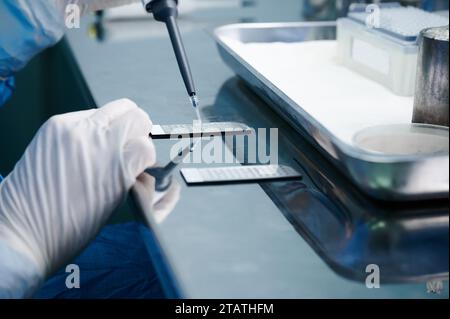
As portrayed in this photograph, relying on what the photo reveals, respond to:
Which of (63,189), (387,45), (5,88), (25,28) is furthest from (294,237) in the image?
(5,88)

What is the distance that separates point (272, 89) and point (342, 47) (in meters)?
0.29

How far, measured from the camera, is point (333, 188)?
2.85 ft

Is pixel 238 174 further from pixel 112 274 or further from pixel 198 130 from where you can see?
pixel 112 274

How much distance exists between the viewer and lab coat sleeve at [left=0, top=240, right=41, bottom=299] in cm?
86

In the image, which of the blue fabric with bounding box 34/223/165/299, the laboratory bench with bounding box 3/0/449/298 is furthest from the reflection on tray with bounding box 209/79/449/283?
the blue fabric with bounding box 34/223/165/299

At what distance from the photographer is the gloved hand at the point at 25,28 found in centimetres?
137

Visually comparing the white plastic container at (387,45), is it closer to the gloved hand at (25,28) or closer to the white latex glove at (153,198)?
the white latex glove at (153,198)

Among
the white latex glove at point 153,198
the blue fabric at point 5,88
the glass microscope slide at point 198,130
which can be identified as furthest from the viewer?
the blue fabric at point 5,88

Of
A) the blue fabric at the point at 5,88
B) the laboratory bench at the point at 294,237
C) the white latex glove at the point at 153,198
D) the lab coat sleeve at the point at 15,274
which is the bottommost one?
the lab coat sleeve at the point at 15,274

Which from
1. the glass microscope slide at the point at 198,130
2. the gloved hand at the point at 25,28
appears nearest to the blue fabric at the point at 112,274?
the glass microscope slide at the point at 198,130

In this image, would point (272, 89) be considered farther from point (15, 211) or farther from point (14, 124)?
point (14, 124)

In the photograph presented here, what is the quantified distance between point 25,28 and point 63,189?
25.1 inches

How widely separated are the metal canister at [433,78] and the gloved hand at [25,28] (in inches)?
31.6

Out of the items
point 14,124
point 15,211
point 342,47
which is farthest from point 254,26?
point 14,124
